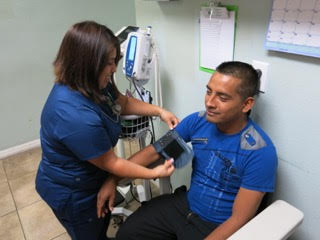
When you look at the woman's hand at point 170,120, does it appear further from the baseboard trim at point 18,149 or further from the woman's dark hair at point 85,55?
the baseboard trim at point 18,149

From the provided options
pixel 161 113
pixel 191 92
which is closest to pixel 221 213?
pixel 161 113

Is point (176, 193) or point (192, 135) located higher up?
point (192, 135)

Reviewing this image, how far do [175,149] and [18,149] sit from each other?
2250 mm

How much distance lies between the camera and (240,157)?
1.11m

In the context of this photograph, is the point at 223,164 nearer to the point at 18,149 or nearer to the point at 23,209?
the point at 23,209

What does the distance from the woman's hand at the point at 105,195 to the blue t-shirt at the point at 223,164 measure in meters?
0.40

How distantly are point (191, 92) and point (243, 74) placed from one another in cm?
55

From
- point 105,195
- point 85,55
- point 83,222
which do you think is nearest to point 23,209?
point 83,222

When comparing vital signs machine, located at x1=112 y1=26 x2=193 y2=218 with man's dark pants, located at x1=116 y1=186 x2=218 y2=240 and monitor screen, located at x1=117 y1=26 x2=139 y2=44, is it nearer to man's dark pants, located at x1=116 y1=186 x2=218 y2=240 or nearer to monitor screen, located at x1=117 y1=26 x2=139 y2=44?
monitor screen, located at x1=117 y1=26 x2=139 y2=44

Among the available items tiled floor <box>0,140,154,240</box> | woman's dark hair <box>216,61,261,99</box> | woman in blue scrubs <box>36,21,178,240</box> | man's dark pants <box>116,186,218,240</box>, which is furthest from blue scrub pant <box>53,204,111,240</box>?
woman's dark hair <box>216,61,261,99</box>

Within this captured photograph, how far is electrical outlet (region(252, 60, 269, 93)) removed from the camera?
1104mm

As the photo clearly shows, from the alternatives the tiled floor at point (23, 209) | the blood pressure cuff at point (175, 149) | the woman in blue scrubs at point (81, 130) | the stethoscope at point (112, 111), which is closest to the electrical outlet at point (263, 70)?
the blood pressure cuff at point (175, 149)

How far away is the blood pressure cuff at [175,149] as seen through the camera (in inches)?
48.4

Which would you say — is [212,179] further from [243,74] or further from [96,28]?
[96,28]
